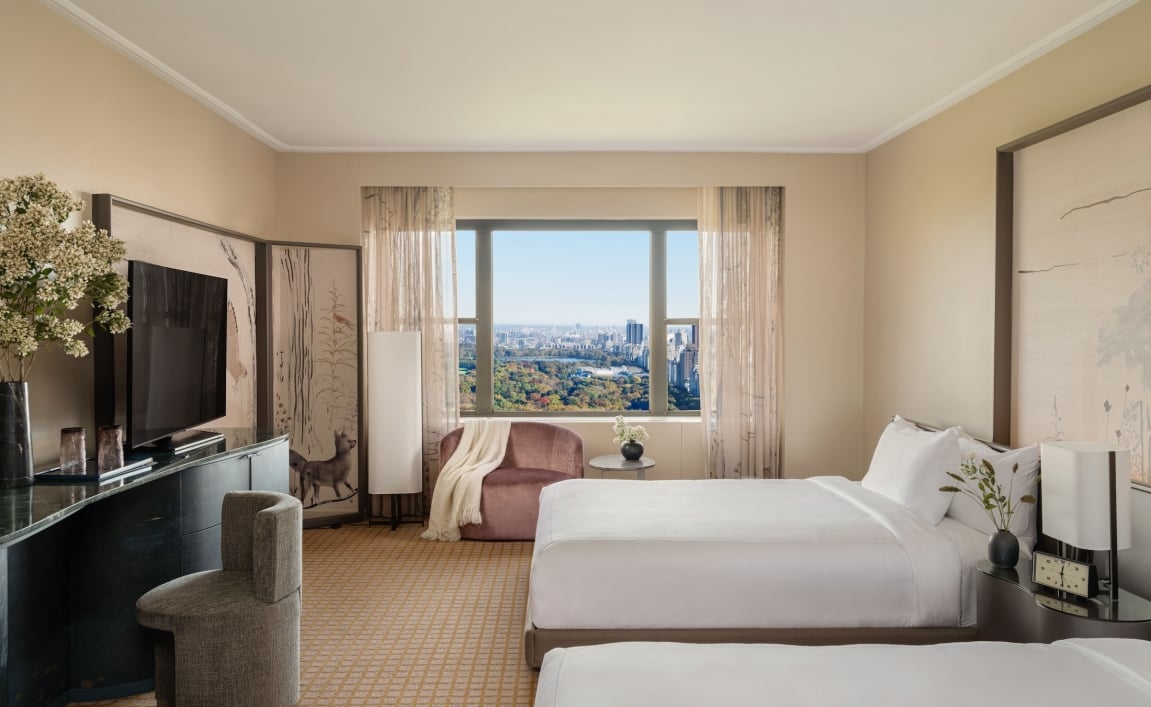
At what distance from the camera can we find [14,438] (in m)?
2.52

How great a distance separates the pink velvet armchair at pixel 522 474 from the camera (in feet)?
16.3

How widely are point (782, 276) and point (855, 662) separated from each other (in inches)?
162

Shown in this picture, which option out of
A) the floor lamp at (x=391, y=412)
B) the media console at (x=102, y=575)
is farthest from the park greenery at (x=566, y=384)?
the media console at (x=102, y=575)

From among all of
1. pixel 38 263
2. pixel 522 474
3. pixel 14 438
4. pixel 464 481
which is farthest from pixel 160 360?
pixel 522 474

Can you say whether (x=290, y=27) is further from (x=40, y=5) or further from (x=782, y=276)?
(x=782, y=276)

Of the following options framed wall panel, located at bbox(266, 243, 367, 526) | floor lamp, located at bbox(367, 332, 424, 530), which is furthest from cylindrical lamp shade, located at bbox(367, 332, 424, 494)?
framed wall panel, located at bbox(266, 243, 367, 526)

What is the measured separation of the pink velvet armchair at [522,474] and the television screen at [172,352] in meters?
1.83

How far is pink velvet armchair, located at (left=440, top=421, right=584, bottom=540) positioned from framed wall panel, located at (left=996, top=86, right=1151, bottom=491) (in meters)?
2.84

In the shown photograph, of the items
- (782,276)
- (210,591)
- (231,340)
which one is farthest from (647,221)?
(210,591)

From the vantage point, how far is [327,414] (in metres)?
5.22

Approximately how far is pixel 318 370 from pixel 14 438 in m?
2.70

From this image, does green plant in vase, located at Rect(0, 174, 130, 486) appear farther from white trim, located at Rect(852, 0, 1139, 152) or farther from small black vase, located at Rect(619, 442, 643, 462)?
white trim, located at Rect(852, 0, 1139, 152)

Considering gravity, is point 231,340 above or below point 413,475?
above

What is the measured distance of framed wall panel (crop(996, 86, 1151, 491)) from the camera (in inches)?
117
